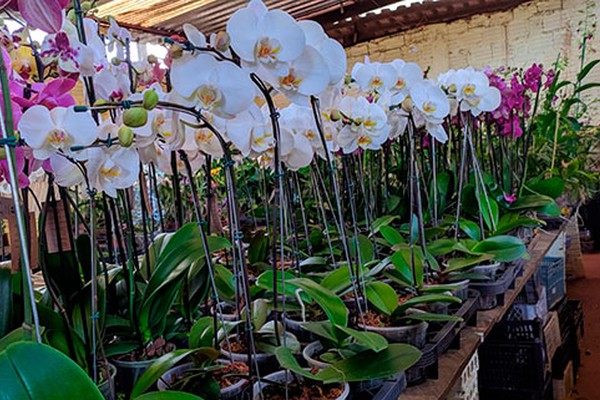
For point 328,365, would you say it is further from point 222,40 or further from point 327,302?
point 222,40

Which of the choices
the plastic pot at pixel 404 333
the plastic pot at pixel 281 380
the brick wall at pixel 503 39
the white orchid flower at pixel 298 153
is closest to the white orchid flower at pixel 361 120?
the white orchid flower at pixel 298 153

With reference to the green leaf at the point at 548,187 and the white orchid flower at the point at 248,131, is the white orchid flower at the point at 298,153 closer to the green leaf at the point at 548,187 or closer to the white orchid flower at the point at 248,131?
the white orchid flower at the point at 248,131

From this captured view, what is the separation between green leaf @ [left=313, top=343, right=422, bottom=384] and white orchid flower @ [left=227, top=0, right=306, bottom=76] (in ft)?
1.13

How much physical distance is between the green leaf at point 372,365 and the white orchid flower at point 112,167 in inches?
11.8

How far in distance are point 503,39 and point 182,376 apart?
561cm

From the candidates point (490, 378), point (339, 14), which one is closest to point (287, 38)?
point (490, 378)

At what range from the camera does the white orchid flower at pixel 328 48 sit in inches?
19.8

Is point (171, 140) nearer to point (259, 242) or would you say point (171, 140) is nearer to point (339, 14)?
point (259, 242)

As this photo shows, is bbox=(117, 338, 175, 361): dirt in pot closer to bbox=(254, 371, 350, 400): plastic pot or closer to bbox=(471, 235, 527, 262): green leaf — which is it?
bbox=(254, 371, 350, 400): plastic pot

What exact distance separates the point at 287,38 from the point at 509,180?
56.7 inches

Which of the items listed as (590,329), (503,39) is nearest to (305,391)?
(590,329)

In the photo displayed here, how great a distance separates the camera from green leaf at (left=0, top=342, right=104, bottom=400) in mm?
308

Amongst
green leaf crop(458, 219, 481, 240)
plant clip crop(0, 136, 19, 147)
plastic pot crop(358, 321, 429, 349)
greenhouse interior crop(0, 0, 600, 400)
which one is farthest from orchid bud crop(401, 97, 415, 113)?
plant clip crop(0, 136, 19, 147)

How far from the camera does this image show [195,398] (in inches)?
18.0
